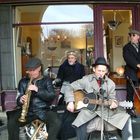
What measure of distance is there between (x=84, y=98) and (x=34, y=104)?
30.3 inches

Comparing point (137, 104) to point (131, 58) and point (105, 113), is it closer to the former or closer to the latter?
point (131, 58)

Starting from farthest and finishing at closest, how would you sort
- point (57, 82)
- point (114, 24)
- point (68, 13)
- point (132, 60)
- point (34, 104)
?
point (114, 24), point (68, 13), point (132, 60), point (57, 82), point (34, 104)

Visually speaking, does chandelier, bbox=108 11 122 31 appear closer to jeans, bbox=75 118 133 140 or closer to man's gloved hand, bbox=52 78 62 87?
man's gloved hand, bbox=52 78 62 87

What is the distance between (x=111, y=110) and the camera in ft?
21.3

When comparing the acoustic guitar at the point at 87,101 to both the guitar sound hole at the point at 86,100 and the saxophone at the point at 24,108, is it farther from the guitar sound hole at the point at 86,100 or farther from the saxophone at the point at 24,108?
the saxophone at the point at 24,108

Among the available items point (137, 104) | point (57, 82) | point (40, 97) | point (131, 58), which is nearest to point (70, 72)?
point (57, 82)

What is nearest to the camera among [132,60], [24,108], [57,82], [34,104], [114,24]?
[24,108]

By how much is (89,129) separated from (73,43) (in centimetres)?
390

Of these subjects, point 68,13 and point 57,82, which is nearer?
point 57,82

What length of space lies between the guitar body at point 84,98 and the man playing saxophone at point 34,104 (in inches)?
13.5

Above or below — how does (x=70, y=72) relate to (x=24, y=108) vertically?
above

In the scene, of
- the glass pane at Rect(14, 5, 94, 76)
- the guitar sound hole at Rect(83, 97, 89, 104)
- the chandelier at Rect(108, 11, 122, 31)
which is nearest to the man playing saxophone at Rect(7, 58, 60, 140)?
the guitar sound hole at Rect(83, 97, 89, 104)

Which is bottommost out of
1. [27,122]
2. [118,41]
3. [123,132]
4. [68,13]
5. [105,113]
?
[123,132]

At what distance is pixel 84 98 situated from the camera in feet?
21.5
